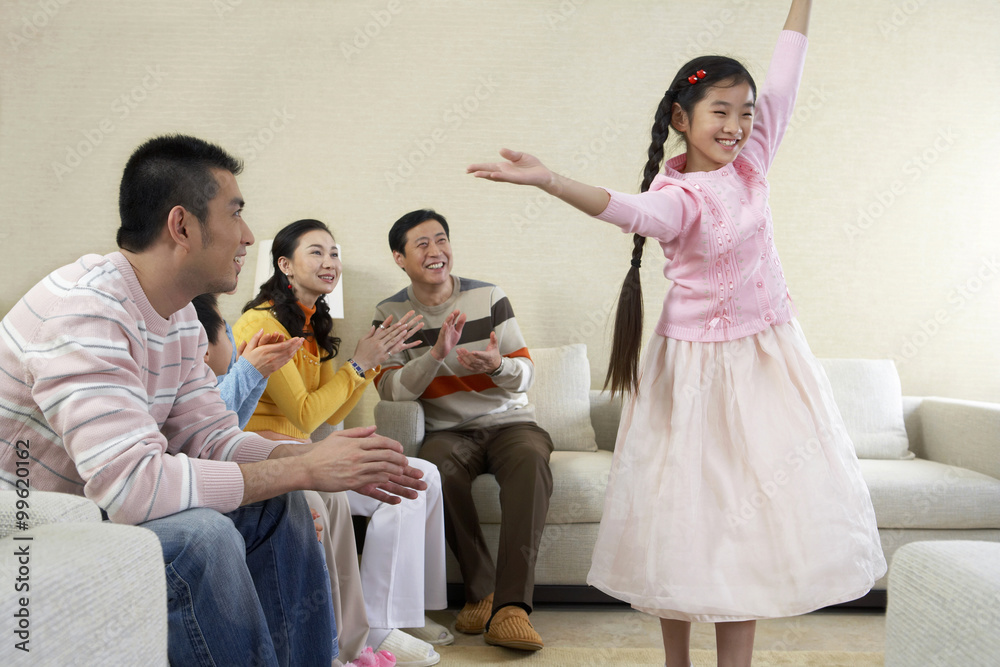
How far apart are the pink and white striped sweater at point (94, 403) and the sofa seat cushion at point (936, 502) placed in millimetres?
1986

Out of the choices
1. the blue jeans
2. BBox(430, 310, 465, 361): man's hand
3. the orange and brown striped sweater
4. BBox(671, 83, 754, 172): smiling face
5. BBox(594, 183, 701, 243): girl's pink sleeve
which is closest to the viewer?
the blue jeans

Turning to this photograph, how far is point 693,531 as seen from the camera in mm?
1293

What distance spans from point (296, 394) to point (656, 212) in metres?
1.10

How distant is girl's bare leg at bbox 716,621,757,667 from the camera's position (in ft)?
4.28

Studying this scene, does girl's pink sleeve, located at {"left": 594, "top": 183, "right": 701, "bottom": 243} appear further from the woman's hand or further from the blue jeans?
the woman's hand

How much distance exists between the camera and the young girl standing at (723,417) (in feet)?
4.11

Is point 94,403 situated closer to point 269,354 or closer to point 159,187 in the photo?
point 159,187

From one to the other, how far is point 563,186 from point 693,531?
25.3 inches

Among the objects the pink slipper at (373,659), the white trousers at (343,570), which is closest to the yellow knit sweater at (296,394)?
the white trousers at (343,570)

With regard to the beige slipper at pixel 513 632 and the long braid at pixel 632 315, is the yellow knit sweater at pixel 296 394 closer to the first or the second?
the beige slipper at pixel 513 632

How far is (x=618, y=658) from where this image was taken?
182 centimetres

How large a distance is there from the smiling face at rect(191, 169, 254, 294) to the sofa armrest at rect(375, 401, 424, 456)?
1.14m

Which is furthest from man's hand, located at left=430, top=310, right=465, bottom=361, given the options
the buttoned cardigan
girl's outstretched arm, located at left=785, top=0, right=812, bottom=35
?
girl's outstretched arm, located at left=785, top=0, right=812, bottom=35

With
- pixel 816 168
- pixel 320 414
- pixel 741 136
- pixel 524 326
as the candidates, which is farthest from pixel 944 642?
pixel 816 168
